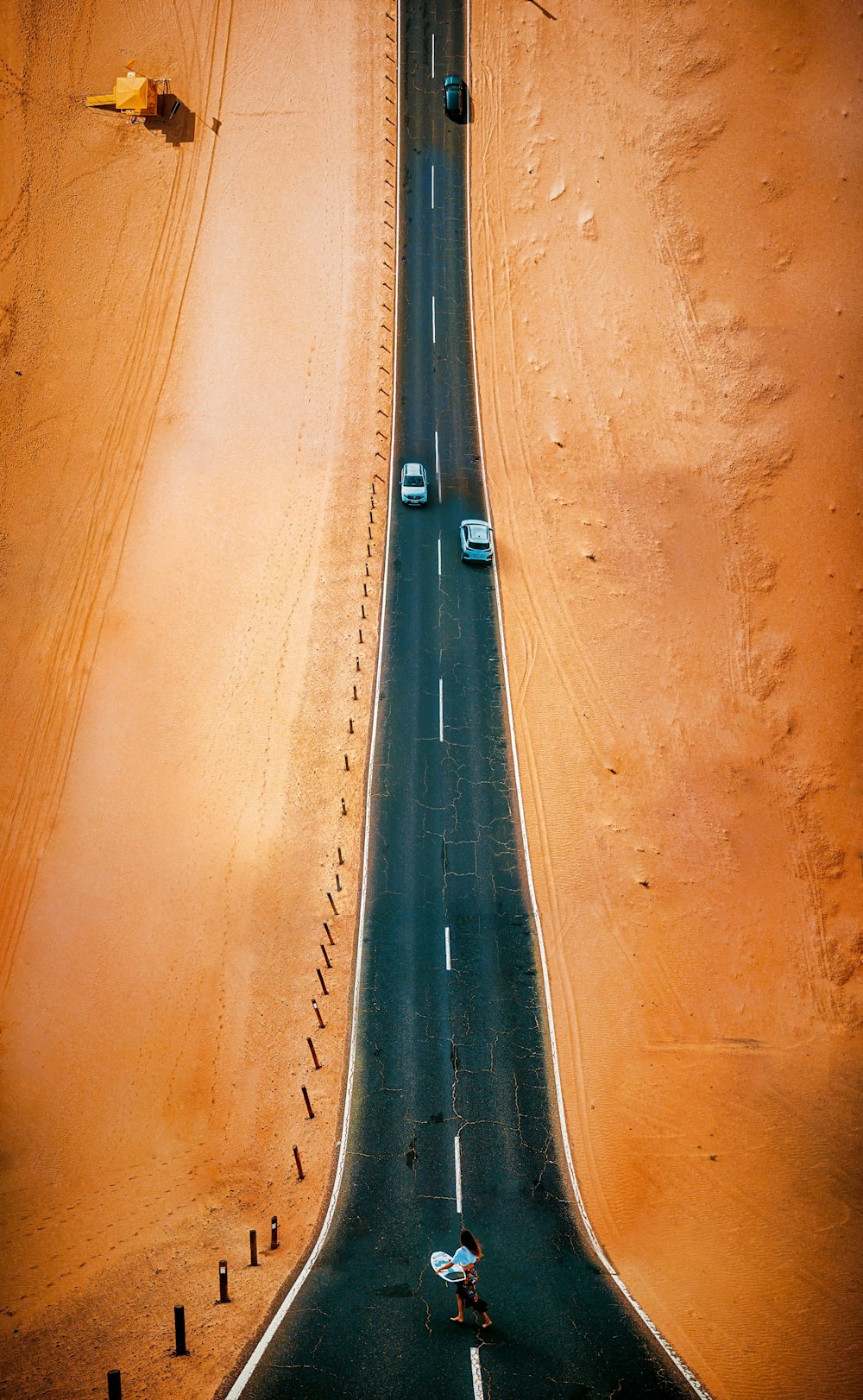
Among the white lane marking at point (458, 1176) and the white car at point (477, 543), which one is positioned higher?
the white car at point (477, 543)

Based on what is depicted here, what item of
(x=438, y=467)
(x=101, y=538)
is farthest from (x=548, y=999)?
(x=101, y=538)

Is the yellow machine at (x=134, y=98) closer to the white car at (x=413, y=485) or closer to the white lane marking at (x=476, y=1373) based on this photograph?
the white car at (x=413, y=485)

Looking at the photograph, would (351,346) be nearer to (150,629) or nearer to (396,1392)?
(150,629)

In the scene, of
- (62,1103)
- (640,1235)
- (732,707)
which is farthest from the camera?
(732,707)

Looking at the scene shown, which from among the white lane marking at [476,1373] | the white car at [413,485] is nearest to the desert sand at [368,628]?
the white car at [413,485]

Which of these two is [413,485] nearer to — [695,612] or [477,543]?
[477,543]

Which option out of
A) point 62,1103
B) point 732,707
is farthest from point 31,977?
point 732,707

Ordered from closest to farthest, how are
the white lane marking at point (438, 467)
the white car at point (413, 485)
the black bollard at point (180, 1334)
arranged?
the black bollard at point (180, 1334) → the white car at point (413, 485) → the white lane marking at point (438, 467)
